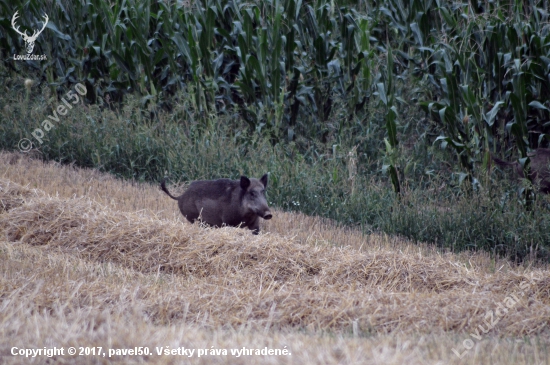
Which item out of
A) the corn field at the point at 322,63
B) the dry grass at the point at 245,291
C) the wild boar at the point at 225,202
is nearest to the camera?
the dry grass at the point at 245,291

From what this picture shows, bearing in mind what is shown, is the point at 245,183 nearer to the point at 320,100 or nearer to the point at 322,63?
the point at 320,100

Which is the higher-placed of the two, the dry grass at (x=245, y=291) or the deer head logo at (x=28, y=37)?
the deer head logo at (x=28, y=37)

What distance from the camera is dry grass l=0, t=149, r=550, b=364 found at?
412cm

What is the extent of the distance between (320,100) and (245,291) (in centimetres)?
654

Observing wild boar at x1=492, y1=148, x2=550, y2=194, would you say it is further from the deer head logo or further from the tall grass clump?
the deer head logo

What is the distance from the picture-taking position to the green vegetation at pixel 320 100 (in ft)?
29.9

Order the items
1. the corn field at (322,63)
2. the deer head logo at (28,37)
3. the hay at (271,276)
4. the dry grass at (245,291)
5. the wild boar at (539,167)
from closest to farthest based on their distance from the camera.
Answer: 1. the dry grass at (245,291)
2. the hay at (271,276)
3. the wild boar at (539,167)
4. the corn field at (322,63)
5. the deer head logo at (28,37)

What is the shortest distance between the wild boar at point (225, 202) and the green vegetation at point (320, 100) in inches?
62.4

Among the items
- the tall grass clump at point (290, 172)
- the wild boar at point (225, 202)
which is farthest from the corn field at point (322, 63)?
the wild boar at point (225, 202)

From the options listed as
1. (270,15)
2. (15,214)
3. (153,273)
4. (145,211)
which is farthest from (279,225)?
(270,15)

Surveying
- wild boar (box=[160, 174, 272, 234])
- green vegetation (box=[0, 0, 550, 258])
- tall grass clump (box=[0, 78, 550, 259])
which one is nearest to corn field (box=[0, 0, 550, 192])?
green vegetation (box=[0, 0, 550, 258])

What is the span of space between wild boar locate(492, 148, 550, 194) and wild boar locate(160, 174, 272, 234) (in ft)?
11.4

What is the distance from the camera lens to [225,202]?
820cm

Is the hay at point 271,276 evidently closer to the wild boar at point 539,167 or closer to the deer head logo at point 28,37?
the wild boar at point 539,167
